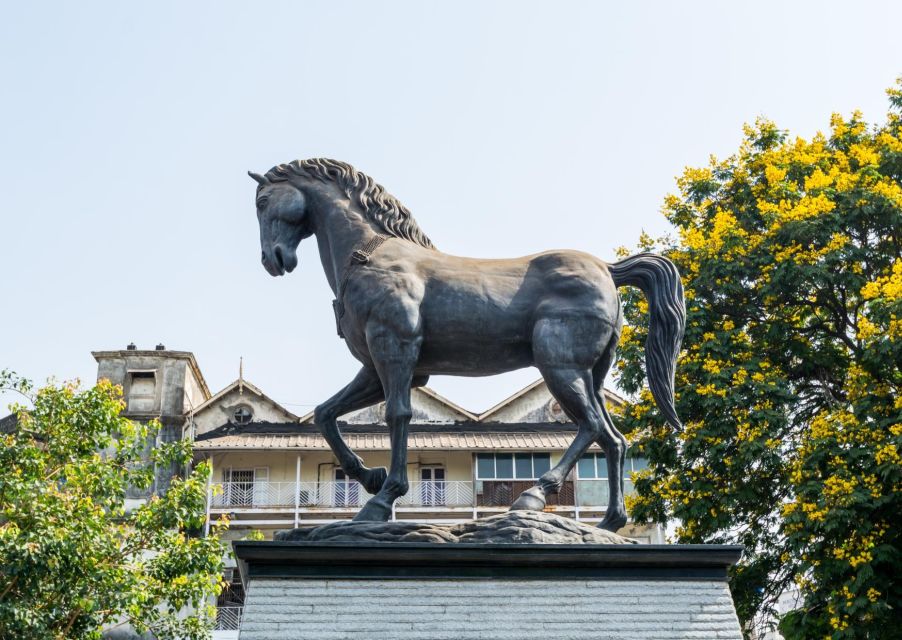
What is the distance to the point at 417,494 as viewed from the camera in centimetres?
3192

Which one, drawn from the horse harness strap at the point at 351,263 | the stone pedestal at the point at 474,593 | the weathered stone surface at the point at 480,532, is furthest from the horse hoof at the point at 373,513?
the horse harness strap at the point at 351,263

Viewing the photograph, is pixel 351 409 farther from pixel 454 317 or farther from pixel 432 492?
pixel 432 492

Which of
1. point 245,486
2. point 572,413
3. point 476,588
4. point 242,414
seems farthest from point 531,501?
point 242,414

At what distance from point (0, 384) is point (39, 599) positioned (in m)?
3.52

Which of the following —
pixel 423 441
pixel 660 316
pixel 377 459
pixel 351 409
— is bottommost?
pixel 351 409

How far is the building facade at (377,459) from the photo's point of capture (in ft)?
103

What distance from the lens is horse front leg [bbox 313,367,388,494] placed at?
8188 mm

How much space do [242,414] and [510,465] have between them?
8211 millimetres

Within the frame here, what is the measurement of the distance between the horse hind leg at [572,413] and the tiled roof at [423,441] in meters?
23.0

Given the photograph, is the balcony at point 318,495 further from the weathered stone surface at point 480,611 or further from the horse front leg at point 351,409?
the weathered stone surface at point 480,611

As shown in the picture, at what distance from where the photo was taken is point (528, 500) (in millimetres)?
7723

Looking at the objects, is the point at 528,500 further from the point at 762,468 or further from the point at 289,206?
the point at 762,468

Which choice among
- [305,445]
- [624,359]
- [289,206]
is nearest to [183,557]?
[624,359]

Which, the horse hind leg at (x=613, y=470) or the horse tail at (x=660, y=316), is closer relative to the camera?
the horse hind leg at (x=613, y=470)
